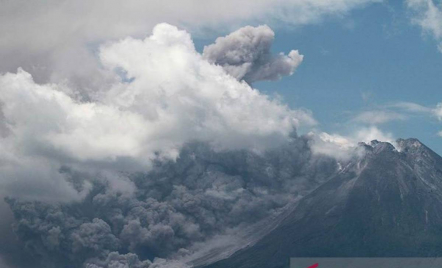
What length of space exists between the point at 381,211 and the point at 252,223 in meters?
26.1

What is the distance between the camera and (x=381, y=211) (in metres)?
148

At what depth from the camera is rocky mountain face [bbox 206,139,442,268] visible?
444 feet

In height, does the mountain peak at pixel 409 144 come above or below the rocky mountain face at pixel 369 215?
above

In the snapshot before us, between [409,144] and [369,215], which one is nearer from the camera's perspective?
[369,215]

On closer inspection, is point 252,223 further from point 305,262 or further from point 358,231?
point 305,262

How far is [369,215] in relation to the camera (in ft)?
481

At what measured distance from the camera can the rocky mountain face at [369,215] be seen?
444 ft

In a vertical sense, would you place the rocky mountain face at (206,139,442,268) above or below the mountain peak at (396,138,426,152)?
below


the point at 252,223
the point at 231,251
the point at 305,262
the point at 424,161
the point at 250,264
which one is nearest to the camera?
the point at 305,262

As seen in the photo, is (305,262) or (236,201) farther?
(236,201)

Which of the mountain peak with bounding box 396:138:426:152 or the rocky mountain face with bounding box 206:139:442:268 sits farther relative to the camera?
the mountain peak with bounding box 396:138:426:152

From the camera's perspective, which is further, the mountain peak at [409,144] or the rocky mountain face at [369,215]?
the mountain peak at [409,144]

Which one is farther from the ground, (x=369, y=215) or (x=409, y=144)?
(x=409, y=144)

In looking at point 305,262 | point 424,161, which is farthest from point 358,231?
point 305,262
